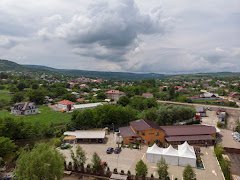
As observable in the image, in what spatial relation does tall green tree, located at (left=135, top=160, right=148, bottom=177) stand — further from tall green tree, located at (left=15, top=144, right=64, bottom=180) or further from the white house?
the white house

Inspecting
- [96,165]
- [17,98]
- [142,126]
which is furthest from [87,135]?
[17,98]

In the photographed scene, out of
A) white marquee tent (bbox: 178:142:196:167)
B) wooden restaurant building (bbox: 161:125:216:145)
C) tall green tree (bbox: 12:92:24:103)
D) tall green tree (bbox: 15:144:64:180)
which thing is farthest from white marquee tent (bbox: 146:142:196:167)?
tall green tree (bbox: 12:92:24:103)

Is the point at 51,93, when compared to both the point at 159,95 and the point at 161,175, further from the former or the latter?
the point at 161,175

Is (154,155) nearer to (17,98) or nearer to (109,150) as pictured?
(109,150)

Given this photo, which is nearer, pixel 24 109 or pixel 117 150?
pixel 117 150

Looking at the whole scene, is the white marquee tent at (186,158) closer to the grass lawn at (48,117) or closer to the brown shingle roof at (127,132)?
the brown shingle roof at (127,132)

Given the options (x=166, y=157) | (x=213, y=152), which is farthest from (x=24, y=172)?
(x=213, y=152)
